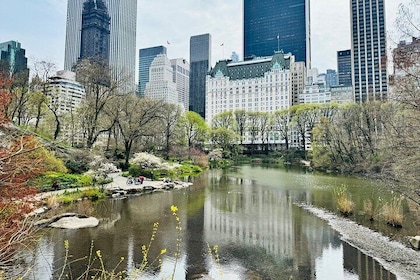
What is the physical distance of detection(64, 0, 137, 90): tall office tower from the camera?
440ft

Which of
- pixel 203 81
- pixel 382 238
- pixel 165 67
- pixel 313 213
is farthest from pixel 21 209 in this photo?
pixel 203 81

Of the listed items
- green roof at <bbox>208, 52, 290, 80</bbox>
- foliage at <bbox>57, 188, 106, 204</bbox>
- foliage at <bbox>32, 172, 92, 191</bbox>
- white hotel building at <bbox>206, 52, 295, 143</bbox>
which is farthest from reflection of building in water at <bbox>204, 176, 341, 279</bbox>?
green roof at <bbox>208, 52, 290, 80</bbox>

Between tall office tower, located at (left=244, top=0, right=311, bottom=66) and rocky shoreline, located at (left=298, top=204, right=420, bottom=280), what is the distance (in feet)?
491

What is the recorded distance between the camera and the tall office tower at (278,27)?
14943 cm

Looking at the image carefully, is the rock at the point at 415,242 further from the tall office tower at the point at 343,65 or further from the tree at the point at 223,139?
the tall office tower at the point at 343,65

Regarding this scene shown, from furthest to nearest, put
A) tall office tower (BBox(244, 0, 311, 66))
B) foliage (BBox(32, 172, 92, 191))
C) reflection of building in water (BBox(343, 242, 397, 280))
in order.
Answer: tall office tower (BBox(244, 0, 311, 66)), foliage (BBox(32, 172, 92, 191)), reflection of building in water (BBox(343, 242, 397, 280))

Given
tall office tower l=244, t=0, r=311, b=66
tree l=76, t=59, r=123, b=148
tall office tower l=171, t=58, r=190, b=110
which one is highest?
tall office tower l=244, t=0, r=311, b=66

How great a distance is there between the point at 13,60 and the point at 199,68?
142507mm

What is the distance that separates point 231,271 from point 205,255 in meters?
1.49

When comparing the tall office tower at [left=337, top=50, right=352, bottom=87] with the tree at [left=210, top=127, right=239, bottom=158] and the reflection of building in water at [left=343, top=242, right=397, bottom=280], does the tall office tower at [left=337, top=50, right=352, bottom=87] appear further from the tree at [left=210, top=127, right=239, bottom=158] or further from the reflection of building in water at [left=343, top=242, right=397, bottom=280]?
the reflection of building in water at [left=343, top=242, right=397, bottom=280]

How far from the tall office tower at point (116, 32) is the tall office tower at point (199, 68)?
1559 inches

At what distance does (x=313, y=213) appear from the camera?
1642 cm

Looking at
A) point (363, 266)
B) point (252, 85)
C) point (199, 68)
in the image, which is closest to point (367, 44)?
point (252, 85)

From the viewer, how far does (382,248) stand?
35.3 ft
